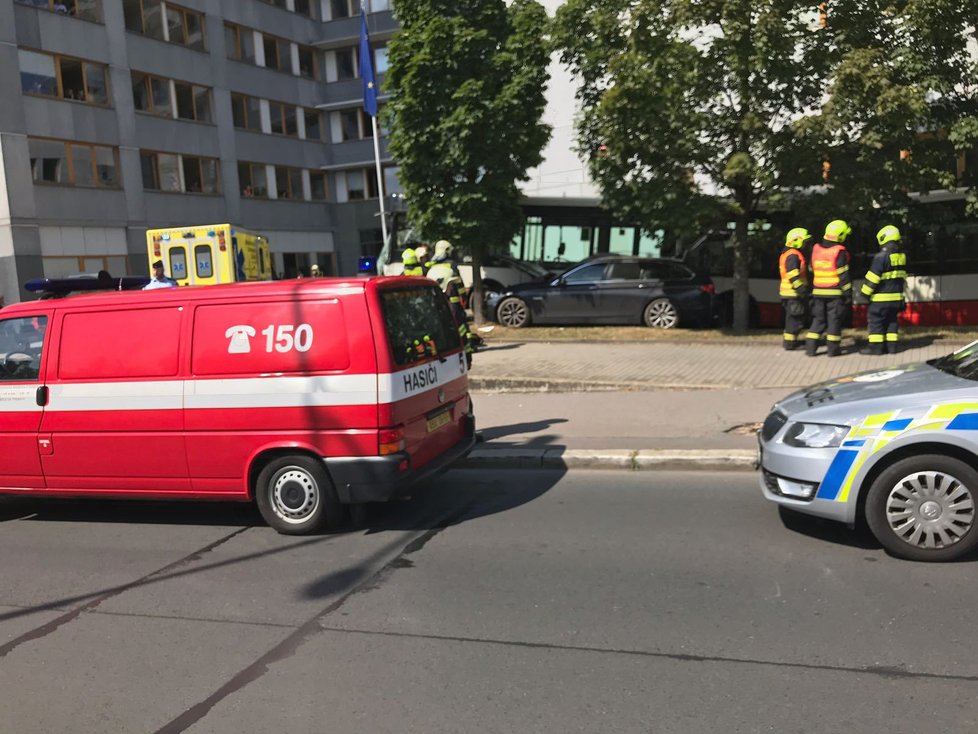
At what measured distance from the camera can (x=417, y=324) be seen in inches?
244

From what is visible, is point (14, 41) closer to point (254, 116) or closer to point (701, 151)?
point (254, 116)

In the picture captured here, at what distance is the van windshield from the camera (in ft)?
18.9

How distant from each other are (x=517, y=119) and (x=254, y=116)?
2513cm

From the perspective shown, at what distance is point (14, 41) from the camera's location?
26.7 m

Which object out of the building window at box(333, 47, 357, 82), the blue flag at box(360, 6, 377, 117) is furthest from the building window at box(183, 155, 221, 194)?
the building window at box(333, 47, 357, 82)

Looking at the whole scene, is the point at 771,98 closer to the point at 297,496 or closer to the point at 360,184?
the point at 297,496

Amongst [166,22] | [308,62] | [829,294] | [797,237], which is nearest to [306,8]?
[308,62]

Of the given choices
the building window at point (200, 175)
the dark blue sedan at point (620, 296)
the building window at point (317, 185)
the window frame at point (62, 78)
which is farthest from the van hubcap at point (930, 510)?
the building window at point (317, 185)

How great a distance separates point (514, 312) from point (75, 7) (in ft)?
73.2

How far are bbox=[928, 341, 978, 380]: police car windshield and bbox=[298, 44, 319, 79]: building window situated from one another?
39.6m

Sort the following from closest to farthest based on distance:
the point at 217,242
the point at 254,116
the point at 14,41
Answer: the point at 217,242, the point at 14,41, the point at 254,116

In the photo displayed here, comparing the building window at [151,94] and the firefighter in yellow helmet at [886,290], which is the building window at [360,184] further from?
the firefighter in yellow helmet at [886,290]

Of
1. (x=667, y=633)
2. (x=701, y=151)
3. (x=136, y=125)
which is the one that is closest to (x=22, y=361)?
(x=667, y=633)

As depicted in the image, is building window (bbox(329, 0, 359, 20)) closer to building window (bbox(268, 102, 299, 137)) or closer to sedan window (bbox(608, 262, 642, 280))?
building window (bbox(268, 102, 299, 137))
